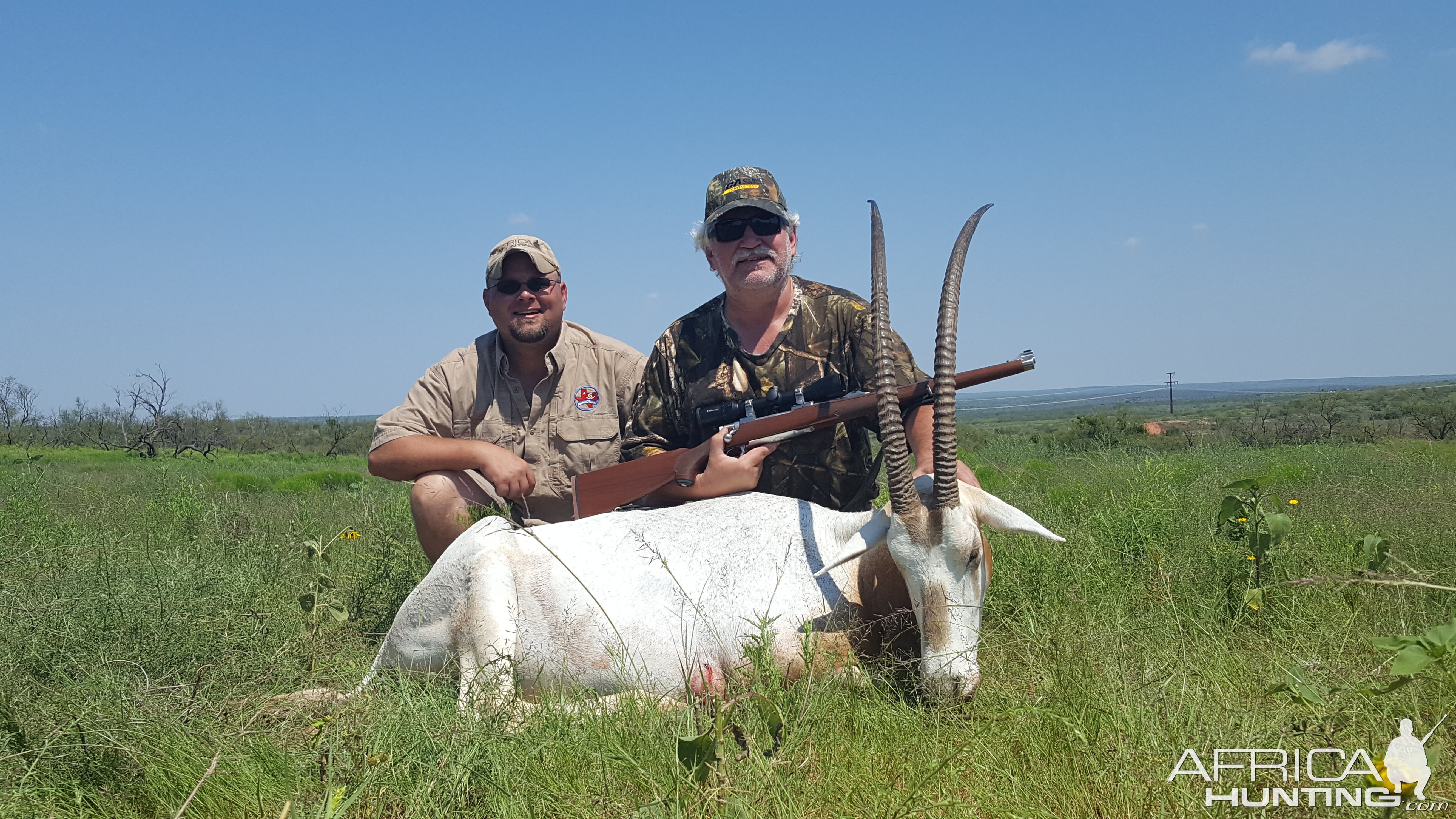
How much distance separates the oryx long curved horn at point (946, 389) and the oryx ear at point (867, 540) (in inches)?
13.2

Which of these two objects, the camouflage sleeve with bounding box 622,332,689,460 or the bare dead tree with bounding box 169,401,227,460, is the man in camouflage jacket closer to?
the camouflage sleeve with bounding box 622,332,689,460

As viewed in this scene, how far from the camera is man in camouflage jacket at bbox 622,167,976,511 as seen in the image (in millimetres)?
5410

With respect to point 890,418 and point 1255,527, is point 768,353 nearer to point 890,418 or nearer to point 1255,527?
point 890,418

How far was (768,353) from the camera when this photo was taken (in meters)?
5.53

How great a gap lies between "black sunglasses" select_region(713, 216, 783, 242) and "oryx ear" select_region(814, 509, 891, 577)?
213cm

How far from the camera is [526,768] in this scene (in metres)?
3.06

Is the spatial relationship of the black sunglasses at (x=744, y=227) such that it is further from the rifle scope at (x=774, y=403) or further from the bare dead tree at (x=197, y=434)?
the bare dead tree at (x=197, y=434)

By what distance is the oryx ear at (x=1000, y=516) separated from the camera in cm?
381

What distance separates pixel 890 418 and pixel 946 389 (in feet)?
0.83


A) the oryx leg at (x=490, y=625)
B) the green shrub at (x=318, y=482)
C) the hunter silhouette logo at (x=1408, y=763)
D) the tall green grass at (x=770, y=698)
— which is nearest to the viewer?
the hunter silhouette logo at (x=1408, y=763)

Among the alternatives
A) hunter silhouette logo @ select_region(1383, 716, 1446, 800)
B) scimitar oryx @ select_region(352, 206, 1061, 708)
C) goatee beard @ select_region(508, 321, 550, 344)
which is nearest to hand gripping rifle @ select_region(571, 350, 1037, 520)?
scimitar oryx @ select_region(352, 206, 1061, 708)

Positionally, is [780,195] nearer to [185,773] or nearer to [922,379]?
[922,379]

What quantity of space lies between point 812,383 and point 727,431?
58 cm

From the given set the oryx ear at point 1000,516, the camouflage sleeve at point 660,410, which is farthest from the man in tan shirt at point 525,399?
the oryx ear at point 1000,516
